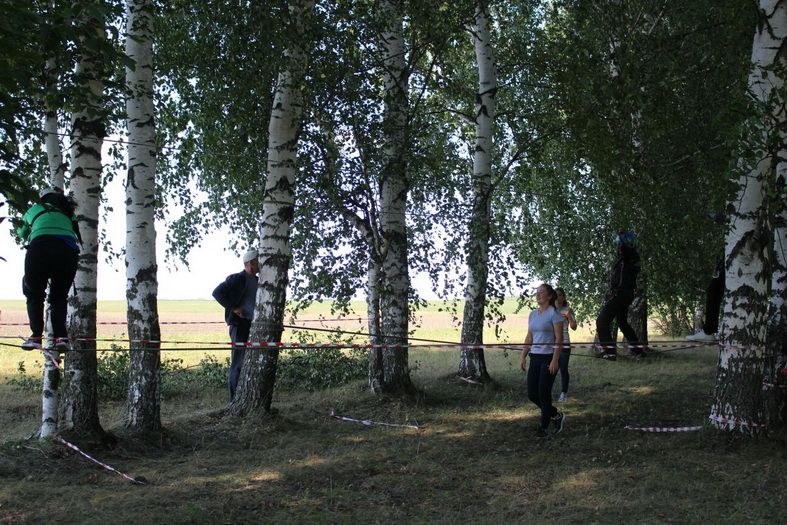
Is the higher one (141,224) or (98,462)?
(141,224)

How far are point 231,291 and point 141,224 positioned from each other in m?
2.02

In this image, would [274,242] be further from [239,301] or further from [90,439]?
[90,439]

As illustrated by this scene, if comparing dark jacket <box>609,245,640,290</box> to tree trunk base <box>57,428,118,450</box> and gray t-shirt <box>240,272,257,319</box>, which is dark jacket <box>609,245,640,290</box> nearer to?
gray t-shirt <box>240,272,257,319</box>

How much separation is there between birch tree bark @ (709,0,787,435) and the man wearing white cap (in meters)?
5.81

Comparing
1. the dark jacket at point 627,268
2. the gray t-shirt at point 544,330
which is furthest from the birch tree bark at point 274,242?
the dark jacket at point 627,268

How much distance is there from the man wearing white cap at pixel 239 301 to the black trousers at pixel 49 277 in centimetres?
246

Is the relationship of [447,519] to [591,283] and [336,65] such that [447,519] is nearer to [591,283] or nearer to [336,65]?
[336,65]

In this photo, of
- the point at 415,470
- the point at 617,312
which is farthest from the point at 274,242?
the point at 617,312

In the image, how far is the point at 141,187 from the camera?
780 cm

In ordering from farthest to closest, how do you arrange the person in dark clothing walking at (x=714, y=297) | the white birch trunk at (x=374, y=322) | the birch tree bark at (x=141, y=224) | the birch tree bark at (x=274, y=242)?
the white birch trunk at (x=374, y=322) < the person in dark clothing walking at (x=714, y=297) < the birch tree bark at (x=274, y=242) < the birch tree bark at (x=141, y=224)

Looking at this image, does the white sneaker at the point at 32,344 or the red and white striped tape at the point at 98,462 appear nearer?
the red and white striped tape at the point at 98,462

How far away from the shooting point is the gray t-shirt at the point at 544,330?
8.21 meters

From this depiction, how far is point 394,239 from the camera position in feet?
34.5

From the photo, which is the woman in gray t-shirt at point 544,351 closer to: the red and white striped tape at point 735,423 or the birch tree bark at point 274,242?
the red and white striped tape at point 735,423
